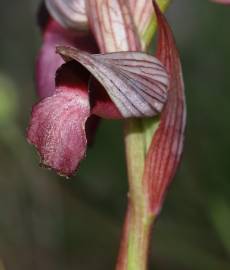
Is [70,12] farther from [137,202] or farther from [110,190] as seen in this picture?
[110,190]

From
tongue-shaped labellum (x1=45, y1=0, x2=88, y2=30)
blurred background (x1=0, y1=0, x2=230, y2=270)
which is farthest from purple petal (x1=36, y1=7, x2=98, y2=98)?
blurred background (x1=0, y1=0, x2=230, y2=270)

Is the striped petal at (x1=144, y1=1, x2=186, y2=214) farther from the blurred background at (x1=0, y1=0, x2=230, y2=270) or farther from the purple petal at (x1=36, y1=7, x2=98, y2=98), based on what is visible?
the blurred background at (x1=0, y1=0, x2=230, y2=270)

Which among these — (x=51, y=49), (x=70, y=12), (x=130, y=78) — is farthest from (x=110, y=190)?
(x=130, y=78)

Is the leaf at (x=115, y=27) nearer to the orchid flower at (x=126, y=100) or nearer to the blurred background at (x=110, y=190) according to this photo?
the orchid flower at (x=126, y=100)

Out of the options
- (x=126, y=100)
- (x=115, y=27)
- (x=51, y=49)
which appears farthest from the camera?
(x=51, y=49)

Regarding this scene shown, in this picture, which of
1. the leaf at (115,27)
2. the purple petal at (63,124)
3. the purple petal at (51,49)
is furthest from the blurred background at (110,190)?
the purple petal at (63,124)

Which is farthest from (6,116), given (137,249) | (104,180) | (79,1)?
(137,249)

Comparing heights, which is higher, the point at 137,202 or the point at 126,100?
the point at 126,100
